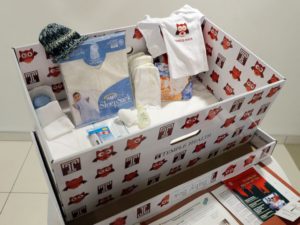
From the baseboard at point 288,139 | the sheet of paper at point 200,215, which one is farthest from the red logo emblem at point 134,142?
the baseboard at point 288,139

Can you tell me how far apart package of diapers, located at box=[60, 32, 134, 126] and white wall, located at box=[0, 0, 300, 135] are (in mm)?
462

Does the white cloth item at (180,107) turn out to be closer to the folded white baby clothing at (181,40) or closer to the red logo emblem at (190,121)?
the folded white baby clothing at (181,40)

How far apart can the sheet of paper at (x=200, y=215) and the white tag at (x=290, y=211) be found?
124 millimetres

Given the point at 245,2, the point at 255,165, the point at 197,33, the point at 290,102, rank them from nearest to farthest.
A: the point at 255,165 → the point at 197,33 → the point at 245,2 → the point at 290,102

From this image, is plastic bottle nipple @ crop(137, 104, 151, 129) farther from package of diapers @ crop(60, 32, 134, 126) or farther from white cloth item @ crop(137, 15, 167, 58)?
white cloth item @ crop(137, 15, 167, 58)

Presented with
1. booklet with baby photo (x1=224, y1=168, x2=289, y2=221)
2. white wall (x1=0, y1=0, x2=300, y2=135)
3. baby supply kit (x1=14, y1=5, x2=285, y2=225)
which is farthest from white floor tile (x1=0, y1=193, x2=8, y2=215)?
booklet with baby photo (x1=224, y1=168, x2=289, y2=221)

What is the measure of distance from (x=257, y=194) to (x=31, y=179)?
4.14ft

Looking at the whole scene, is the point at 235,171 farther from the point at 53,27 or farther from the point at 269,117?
the point at 269,117

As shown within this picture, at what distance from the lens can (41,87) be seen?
2.97ft

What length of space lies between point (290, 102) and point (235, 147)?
90cm

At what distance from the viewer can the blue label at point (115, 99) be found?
931 millimetres

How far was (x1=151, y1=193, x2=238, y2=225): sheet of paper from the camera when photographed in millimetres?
750

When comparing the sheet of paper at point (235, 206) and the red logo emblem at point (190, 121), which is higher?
the red logo emblem at point (190, 121)

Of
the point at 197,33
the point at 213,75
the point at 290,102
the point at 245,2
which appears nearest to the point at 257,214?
the point at 213,75
